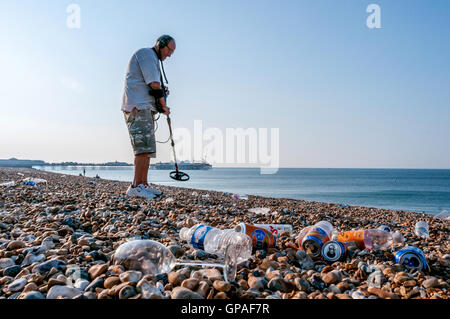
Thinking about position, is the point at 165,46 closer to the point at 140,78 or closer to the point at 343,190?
the point at 140,78

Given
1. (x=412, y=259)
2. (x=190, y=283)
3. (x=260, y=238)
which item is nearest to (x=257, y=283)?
(x=190, y=283)

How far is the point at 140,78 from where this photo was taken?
475cm

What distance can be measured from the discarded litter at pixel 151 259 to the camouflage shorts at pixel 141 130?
115 inches

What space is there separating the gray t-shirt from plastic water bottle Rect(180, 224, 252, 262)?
2739 millimetres

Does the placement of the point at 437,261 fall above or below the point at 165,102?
below

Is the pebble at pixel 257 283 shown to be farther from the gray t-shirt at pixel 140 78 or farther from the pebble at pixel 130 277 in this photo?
the gray t-shirt at pixel 140 78

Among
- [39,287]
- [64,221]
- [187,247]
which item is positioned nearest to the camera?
[39,287]

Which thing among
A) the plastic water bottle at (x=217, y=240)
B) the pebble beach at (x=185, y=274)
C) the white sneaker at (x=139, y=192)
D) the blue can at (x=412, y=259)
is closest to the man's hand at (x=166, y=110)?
the white sneaker at (x=139, y=192)

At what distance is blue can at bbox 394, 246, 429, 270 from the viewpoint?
210 cm

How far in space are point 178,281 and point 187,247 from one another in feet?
2.81

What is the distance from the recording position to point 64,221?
318 centimetres
